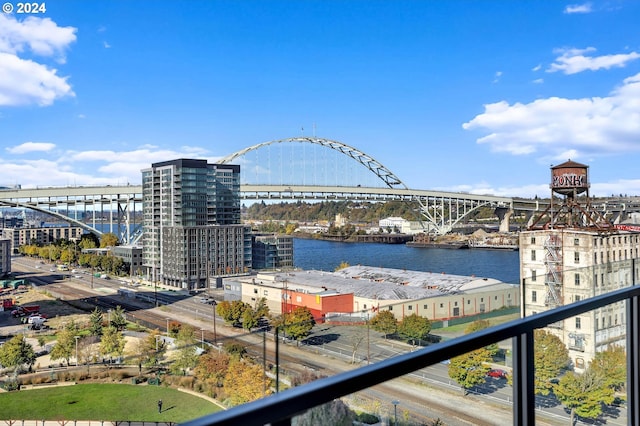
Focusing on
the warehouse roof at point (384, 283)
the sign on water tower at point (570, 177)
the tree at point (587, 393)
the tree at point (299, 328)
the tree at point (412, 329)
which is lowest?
the warehouse roof at point (384, 283)

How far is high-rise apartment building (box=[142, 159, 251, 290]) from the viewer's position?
13844 millimetres

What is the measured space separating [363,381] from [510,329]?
0.59 ft

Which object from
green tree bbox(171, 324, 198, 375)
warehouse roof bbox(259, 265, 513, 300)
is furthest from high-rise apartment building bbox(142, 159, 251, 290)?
green tree bbox(171, 324, 198, 375)

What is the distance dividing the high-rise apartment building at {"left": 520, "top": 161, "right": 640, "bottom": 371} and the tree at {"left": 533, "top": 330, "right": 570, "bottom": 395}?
0.04 ft

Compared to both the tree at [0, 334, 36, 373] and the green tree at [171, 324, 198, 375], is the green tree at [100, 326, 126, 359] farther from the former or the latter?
the green tree at [171, 324, 198, 375]

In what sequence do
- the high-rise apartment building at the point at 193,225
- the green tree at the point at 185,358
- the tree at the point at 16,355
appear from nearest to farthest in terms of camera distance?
1. the green tree at the point at 185,358
2. the tree at the point at 16,355
3. the high-rise apartment building at the point at 193,225

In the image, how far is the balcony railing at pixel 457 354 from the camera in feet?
0.90

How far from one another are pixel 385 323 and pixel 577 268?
1.62 feet

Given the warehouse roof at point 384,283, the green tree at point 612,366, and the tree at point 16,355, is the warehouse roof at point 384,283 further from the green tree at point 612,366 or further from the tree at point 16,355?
the green tree at point 612,366

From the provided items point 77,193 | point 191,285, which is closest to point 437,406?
point 191,285

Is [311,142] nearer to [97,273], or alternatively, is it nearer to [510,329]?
[97,273]

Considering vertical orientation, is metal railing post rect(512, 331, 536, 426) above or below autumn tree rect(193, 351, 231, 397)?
above

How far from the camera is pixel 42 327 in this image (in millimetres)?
8938

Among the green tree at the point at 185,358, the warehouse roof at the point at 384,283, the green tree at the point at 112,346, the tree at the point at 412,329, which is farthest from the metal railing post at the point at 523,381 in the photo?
the warehouse roof at the point at 384,283
